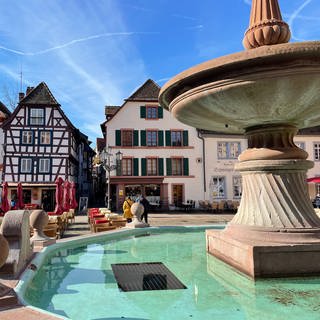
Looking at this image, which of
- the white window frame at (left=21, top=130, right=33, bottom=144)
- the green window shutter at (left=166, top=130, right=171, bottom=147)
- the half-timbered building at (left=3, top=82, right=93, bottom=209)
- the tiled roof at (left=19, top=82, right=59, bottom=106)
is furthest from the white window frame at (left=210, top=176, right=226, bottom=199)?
the white window frame at (left=21, top=130, right=33, bottom=144)

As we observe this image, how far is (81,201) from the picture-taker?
3531 cm

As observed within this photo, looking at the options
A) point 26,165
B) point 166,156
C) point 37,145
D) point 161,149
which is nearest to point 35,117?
point 37,145

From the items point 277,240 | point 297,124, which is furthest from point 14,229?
point 297,124

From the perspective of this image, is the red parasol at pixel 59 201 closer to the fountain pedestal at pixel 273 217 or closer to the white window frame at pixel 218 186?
the fountain pedestal at pixel 273 217

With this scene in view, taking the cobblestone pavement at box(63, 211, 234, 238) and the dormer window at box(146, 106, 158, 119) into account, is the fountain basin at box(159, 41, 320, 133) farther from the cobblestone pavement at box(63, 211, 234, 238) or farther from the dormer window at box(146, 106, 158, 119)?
the dormer window at box(146, 106, 158, 119)

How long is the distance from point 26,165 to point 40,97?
250 inches

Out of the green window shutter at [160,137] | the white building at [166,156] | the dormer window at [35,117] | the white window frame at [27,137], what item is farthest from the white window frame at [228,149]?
the white window frame at [27,137]

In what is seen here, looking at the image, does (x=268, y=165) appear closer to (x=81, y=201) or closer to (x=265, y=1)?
(x=265, y=1)

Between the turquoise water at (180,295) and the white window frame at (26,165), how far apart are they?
26843 millimetres

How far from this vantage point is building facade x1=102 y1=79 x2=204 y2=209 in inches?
1227

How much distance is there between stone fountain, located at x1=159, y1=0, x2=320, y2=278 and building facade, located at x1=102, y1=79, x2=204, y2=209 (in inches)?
977

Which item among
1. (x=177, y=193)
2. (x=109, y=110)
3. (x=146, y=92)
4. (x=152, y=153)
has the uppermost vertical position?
(x=146, y=92)

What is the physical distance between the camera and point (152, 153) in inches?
1251

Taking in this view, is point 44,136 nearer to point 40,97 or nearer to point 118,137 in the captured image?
point 40,97
